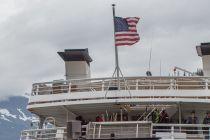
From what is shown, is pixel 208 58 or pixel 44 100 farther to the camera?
pixel 208 58

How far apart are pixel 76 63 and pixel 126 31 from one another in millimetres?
6465

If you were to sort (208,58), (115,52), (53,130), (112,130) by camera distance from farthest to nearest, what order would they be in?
(208,58) → (115,52) → (53,130) → (112,130)

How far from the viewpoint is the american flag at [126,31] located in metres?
22.4

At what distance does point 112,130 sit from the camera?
61.5ft

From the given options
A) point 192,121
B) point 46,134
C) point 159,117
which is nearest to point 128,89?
point 159,117

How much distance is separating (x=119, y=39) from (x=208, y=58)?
22.5 feet

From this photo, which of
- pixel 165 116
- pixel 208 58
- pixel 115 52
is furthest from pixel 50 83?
pixel 208 58

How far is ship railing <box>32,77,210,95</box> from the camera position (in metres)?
22.2

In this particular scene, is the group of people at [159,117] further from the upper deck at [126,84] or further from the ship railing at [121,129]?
the ship railing at [121,129]

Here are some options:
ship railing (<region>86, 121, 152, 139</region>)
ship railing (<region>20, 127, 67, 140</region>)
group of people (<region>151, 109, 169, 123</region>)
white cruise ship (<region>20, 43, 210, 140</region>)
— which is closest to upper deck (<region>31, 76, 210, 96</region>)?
white cruise ship (<region>20, 43, 210, 140</region>)

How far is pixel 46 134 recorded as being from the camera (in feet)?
67.3

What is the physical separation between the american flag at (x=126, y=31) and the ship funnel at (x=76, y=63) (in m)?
5.80

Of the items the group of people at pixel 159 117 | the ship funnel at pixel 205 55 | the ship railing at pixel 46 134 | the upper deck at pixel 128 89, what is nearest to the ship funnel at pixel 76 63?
the upper deck at pixel 128 89

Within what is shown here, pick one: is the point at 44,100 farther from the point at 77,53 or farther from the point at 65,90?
the point at 77,53
